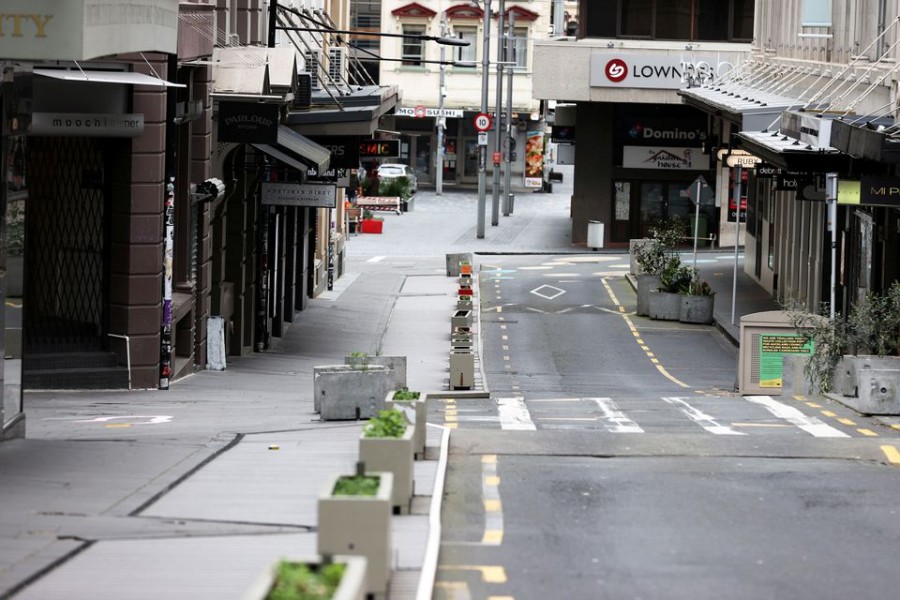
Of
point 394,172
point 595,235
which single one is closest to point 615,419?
point 595,235

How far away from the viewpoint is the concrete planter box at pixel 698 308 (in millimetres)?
37312

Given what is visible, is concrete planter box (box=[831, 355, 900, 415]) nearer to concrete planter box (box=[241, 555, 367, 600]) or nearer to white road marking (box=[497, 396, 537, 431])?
white road marking (box=[497, 396, 537, 431])

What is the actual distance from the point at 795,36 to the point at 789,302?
54.6 ft

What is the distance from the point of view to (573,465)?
1515cm

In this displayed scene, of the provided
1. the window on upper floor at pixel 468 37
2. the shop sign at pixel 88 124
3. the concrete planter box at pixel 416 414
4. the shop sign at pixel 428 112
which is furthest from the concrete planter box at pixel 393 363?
the window on upper floor at pixel 468 37

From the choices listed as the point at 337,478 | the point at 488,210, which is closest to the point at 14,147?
the point at 337,478

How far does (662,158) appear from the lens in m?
61.2

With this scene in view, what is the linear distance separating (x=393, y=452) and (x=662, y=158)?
2012 inches

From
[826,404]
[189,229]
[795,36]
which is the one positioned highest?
[795,36]

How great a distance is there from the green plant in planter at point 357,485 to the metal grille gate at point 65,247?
39.6 feet

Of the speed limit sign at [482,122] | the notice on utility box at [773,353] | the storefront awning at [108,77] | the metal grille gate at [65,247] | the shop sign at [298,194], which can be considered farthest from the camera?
the speed limit sign at [482,122]

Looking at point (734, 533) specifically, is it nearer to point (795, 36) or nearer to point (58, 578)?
point (58, 578)

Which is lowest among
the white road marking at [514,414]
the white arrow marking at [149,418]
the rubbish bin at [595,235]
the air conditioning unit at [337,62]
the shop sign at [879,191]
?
the white road marking at [514,414]

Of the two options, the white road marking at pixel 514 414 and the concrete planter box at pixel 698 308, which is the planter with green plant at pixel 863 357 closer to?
the white road marking at pixel 514 414
